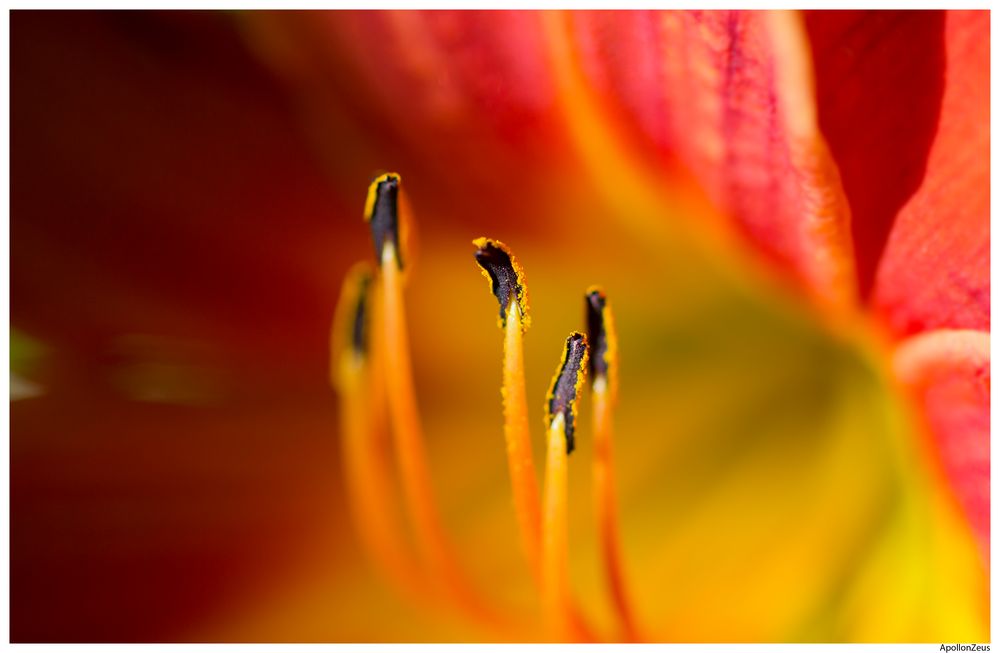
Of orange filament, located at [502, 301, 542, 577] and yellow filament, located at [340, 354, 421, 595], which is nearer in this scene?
orange filament, located at [502, 301, 542, 577]

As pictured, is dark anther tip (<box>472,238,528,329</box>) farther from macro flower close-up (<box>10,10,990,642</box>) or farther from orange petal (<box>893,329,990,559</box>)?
orange petal (<box>893,329,990,559</box>)

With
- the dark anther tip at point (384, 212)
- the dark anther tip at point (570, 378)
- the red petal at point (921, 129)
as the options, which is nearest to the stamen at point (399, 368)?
the dark anther tip at point (384, 212)

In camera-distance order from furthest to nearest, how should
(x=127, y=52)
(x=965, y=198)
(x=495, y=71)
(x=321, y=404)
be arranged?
(x=321, y=404)
(x=127, y=52)
(x=495, y=71)
(x=965, y=198)

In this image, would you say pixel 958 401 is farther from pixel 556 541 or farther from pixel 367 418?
pixel 367 418

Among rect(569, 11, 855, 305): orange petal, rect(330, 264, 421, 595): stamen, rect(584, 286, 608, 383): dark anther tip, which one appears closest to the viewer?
rect(569, 11, 855, 305): orange petal

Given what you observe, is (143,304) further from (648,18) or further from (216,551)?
(648,18)

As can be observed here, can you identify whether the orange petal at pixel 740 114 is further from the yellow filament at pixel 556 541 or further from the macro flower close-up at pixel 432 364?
the yellow filament at pixel 556 541

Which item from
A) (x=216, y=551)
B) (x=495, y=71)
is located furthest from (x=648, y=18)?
(x=216, y=551)

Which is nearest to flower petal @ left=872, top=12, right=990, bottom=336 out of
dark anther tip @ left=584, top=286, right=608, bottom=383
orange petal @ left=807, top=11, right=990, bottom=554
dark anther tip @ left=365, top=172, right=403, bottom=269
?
orange petal @ left=807, top=11, right=990, bottom=554

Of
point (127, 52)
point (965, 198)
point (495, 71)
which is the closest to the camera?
point (965, 198)
